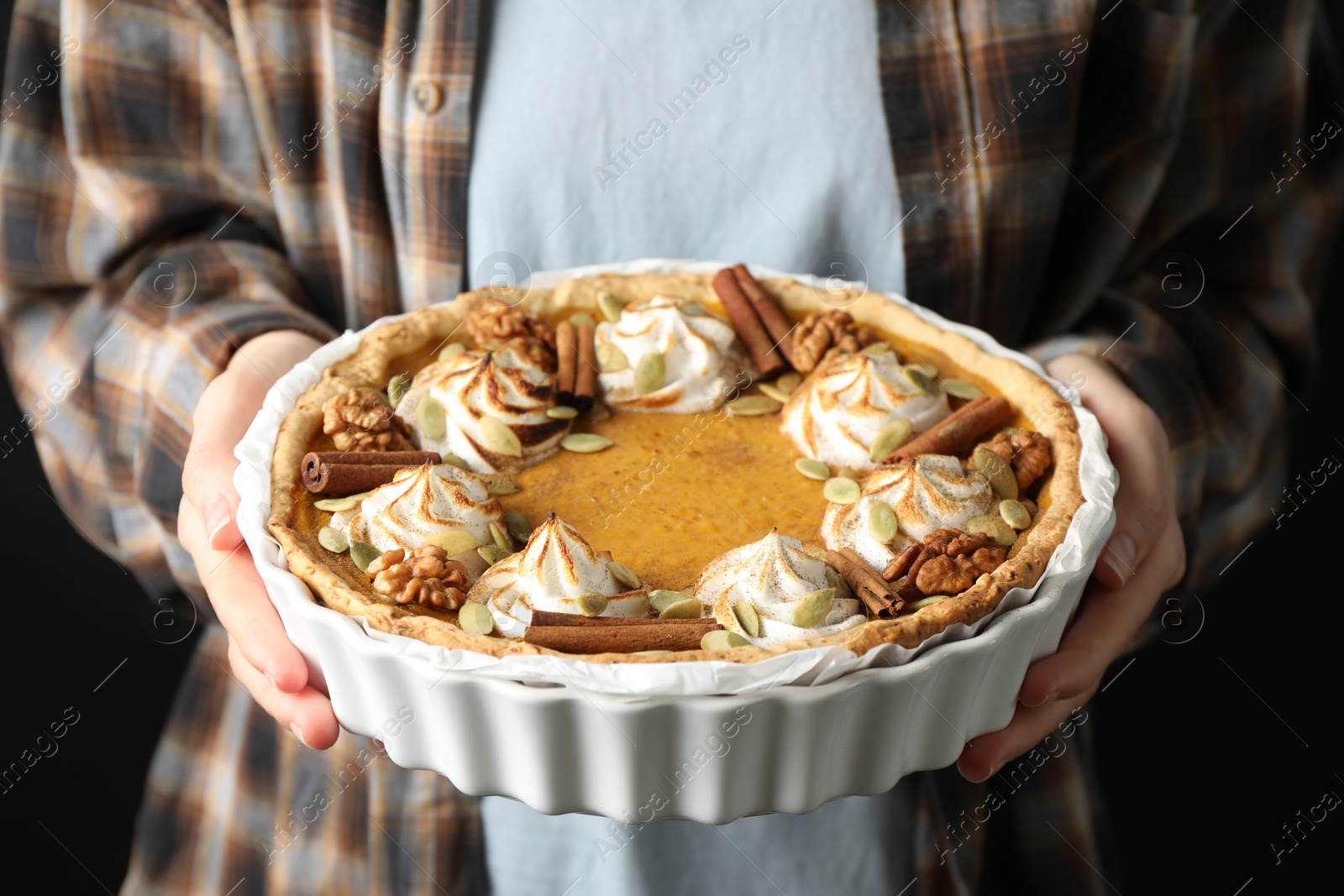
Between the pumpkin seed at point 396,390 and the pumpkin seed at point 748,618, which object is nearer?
the pumpkin seed at point 748,618

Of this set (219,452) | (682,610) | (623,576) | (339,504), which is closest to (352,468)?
(339,504)

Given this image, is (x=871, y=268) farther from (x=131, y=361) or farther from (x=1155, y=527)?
(x=131, y=361)

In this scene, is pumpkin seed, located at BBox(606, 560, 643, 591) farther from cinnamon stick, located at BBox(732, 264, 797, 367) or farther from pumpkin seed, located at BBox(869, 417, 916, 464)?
cinnamon stick, located at BBox(732, 264, 797, 367)

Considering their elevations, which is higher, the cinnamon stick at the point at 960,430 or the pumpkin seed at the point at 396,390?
the cinnamon stick at the point at 960,430

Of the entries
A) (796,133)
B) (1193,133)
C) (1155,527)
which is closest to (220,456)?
(796,133)

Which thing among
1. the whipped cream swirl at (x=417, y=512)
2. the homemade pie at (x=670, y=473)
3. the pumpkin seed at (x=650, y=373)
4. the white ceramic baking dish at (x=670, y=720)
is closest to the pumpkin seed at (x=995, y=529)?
the homemade pie at (x=670, y=473)

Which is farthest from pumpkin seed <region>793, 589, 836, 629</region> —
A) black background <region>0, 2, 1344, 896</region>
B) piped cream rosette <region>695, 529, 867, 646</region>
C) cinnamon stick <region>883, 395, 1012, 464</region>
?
black background <region>0, 2, 1344, 896</region>

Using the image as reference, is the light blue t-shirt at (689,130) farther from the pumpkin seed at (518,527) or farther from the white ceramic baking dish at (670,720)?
the white ceramic baking dish at (670,720)
